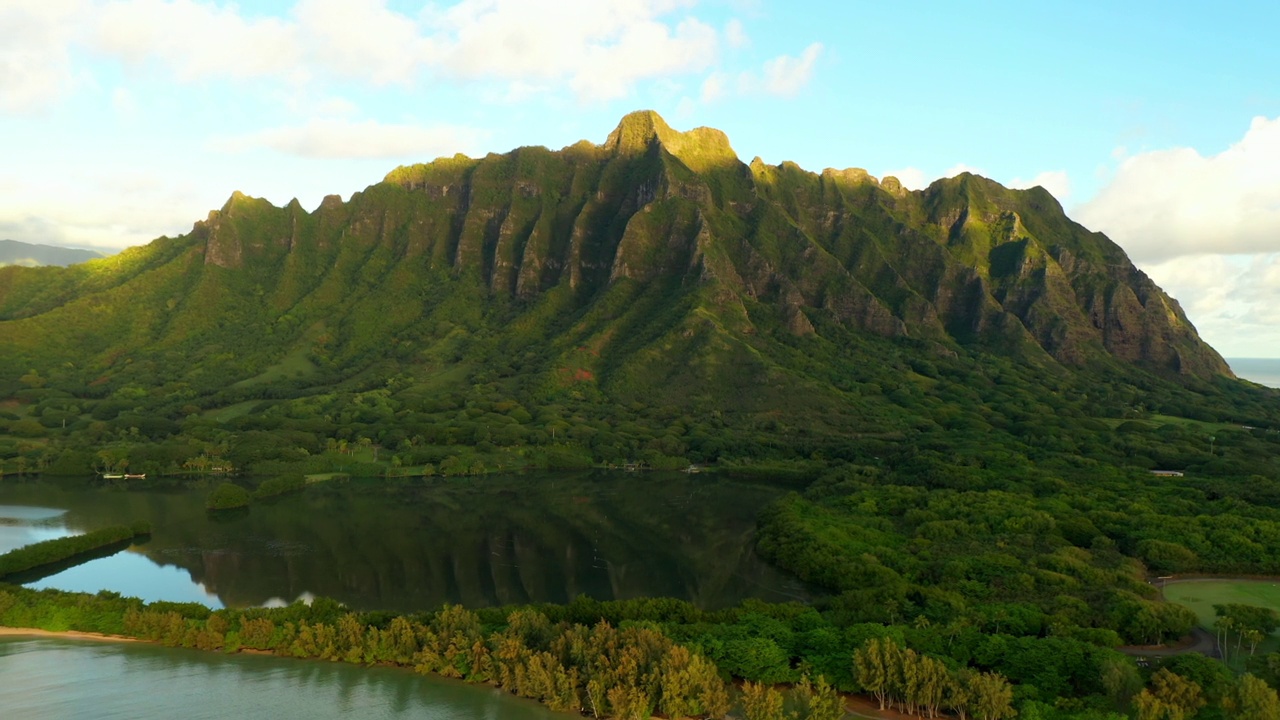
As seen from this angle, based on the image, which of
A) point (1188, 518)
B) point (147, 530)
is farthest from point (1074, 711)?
point (147, 530)

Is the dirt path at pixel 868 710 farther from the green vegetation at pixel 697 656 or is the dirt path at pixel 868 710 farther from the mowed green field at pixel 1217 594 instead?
the mowed green field at pixel 1217 594

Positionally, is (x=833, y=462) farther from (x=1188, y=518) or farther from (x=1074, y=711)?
(x=1074, y=711)

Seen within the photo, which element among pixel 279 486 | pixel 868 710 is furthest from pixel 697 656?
pixel 279 486

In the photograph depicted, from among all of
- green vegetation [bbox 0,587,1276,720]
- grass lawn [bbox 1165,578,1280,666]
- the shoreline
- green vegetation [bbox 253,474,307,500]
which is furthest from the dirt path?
green vegetation [bbox 253,474,307,500]

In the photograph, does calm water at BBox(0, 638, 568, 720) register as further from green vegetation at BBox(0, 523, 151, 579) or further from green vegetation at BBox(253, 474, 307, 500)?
green vegetation at BBox(253, 474, 307, 500)

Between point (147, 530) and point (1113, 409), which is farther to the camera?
point (1113, 409)

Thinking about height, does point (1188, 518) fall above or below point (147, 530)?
above

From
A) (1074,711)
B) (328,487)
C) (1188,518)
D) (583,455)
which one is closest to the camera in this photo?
(1074,711)
